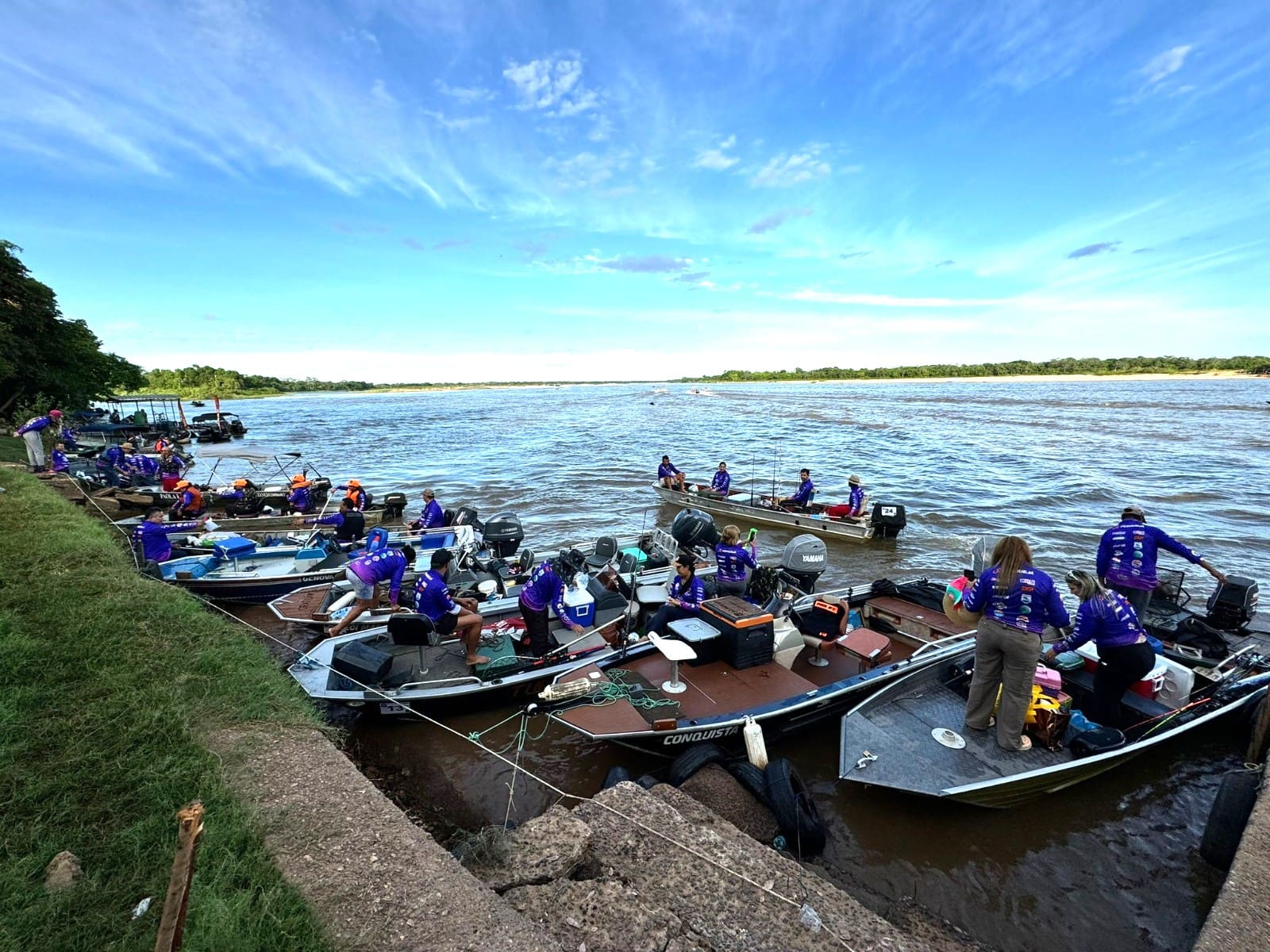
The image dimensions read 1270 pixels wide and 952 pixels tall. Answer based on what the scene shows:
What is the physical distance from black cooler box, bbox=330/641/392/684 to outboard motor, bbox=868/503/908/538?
13.8 metres

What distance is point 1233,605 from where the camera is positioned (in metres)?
8.94

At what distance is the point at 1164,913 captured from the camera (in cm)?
477

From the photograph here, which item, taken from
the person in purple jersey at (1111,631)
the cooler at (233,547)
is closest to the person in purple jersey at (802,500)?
the person in purple jersey at (1111,631)

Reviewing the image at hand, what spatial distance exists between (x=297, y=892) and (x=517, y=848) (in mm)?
1361

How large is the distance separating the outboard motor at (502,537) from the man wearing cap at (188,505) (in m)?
9.72

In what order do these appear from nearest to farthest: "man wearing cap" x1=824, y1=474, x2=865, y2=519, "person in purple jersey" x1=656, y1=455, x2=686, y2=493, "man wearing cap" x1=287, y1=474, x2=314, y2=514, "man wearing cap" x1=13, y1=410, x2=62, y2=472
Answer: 1. "man wearing cap" x1=824, y1=474, x2=865, y2=519
2. "man wearing cap" x1=287, y1=474, x2=314, y2=514
3. "man wearing cap" x1=13, y1=410, x2=62, y2=472
4. "person in purple jersey" x1=656, y1=455, x2=686, y2=493

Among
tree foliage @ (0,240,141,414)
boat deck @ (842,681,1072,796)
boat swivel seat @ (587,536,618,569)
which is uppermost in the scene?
tree foliage @ (0,240,141,414)

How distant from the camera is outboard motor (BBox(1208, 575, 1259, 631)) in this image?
29.0 ft

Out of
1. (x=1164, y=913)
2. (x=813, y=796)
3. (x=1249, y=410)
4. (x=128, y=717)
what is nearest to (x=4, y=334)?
(x=128, y=717)

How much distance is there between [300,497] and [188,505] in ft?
8.95

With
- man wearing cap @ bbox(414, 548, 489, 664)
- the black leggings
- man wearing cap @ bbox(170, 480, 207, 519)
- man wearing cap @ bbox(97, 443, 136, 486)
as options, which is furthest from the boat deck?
man wearing cap @ bbox(97, 443, 136, 486)

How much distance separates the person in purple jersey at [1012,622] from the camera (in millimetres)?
4922

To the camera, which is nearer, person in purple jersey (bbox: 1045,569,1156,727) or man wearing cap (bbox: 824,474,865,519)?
person in purple jersey (bbox: 1045,569,1156,727)

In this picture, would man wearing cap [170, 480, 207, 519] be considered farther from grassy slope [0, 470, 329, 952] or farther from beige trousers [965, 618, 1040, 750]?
beige trousers [965, 618, 1040, 750]
